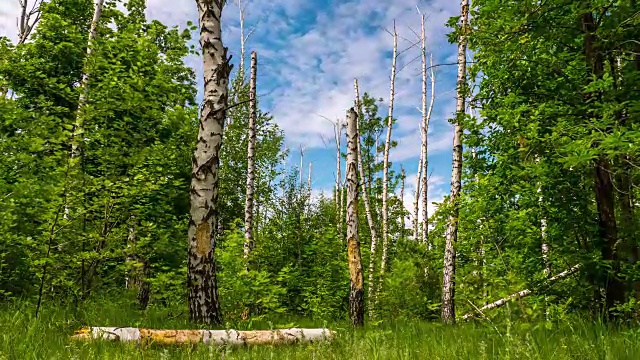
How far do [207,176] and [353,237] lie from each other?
3.95 meters

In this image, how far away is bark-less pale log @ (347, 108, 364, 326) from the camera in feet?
28.1

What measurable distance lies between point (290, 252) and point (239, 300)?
468 centimetres

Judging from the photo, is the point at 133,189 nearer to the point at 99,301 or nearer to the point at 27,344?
the point at 27,344

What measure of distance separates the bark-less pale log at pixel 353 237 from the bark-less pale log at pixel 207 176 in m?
3.45

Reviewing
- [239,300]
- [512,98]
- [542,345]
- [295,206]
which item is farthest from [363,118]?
[542,345]

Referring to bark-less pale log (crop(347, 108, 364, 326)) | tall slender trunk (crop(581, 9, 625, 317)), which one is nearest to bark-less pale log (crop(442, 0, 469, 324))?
bark-less pale log (crop(347, 108, 364, 326))

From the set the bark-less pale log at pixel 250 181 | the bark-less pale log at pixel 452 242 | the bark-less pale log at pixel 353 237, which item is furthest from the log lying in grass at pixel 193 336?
the bark-less pale log at pixel 250 181

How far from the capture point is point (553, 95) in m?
5.81

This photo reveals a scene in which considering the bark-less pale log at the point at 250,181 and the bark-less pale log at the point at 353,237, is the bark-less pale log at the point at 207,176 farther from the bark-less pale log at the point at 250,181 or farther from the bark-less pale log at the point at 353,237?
the bark-less pale log at the point at 250,181

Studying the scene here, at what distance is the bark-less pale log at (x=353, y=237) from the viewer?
28.1ft

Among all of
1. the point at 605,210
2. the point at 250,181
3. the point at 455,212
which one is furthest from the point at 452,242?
the point at 250,181

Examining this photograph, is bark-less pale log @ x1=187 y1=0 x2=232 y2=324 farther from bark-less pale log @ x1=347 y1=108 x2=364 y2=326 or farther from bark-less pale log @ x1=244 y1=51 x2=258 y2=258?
bark-less pale log @ x1=244 y1=51 x2=258 y2=258

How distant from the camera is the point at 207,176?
629 cm

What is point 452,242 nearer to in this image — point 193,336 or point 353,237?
point 353,237
